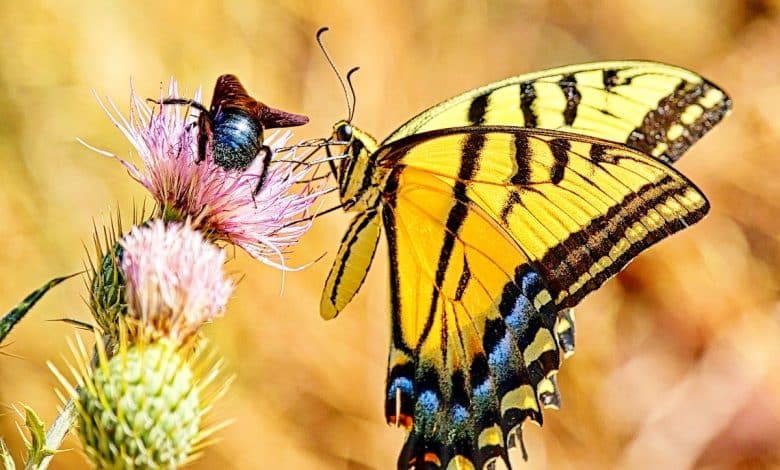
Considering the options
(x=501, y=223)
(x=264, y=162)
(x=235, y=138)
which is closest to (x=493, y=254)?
(x=501, y=223)

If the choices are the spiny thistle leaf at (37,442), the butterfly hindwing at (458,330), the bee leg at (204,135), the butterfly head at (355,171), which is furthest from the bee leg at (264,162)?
the spiny thistle leaf at (37,442)

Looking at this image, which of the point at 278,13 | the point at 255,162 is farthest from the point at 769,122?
the point at 255,162

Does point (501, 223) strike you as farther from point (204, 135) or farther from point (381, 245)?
point (381, 245)

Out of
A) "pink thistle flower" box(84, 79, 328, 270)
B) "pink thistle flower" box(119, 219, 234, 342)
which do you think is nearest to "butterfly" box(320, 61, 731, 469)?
"pink thistle flower" box(84, 79, 328, 270)

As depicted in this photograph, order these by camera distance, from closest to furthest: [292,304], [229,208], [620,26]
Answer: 1. [229,208]
2. [292,304]
3. [620,26]

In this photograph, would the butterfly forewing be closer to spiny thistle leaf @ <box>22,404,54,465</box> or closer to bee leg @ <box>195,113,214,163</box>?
bee leg @ <box>195,113,214,163</box>

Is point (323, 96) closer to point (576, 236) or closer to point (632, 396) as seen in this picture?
point (632, 396)
